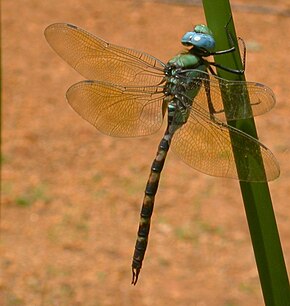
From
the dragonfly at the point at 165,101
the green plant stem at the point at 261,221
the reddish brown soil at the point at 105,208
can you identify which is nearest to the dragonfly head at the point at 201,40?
the dragonfly at the point at 165,101

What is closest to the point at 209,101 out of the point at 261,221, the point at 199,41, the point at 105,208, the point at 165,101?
the point at 165,101

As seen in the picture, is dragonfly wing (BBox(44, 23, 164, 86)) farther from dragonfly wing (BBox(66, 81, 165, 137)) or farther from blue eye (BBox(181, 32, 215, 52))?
blue eye (BBox(181, 32, 215, 52))

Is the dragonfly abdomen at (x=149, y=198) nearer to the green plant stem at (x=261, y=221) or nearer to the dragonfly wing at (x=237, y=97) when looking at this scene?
the dragonfly wing at (x=237, y=97)

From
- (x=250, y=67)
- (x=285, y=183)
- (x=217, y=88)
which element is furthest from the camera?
(x=250, y=67)

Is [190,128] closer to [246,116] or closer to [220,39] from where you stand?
[246,116]

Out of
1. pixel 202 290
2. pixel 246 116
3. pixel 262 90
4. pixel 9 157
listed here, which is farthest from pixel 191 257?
pixel 246 116

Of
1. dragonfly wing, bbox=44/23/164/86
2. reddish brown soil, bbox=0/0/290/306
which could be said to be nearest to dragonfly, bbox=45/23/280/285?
dragonfly wing, bbox=44/23/164/86
